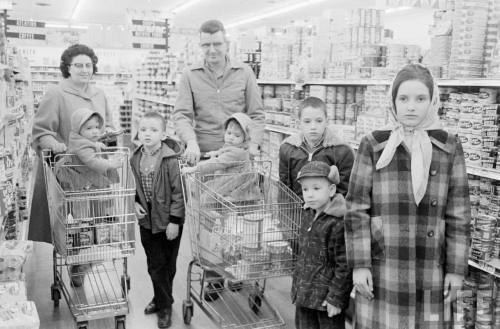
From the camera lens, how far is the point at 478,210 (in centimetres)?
318

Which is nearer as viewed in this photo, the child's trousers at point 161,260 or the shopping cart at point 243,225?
the shopping cart at point 243,225

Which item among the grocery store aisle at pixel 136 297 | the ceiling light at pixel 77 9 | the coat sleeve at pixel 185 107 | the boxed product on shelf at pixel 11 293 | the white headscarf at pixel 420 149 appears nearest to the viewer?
the white headscarf at pixel 420 149

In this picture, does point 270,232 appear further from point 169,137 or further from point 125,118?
point 125,118

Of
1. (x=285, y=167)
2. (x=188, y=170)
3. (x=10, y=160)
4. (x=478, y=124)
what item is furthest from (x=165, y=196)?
(x=478, y=124)

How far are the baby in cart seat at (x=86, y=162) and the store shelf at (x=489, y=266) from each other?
7.45 feet

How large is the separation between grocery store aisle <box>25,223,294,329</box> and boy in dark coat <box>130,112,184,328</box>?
21cm

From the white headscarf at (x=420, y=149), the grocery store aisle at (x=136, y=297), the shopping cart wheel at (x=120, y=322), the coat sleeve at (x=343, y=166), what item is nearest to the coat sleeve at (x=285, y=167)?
the coat sleeve at (x=343, y=166)

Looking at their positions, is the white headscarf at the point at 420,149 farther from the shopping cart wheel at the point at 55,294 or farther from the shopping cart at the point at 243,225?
the shopping cart wheel at the point at 55,294

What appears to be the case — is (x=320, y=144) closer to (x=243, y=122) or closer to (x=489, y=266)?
(x=243, y=122)

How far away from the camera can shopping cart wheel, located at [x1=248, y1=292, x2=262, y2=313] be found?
3.85m

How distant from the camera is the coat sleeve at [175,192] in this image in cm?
351

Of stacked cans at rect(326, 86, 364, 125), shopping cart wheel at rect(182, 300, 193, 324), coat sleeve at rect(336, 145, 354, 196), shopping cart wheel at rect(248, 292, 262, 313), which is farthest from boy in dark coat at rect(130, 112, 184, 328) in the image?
stacked cans at rect(326, 86, 364, 125)

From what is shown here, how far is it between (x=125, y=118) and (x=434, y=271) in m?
12.1

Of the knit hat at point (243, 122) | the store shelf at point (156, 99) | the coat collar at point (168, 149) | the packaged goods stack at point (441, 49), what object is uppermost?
the packaged goods stack at point (441, 49)
